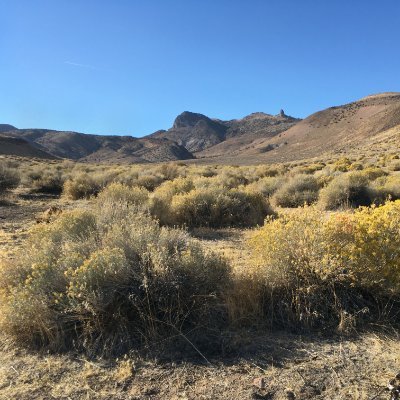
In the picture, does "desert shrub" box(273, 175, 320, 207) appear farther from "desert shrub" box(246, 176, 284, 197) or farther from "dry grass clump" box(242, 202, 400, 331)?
"dry grass clump" box(242, 202, 400, 331)

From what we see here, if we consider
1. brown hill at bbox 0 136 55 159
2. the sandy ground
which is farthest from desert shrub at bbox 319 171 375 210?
brown hill at bbox 0 136 55 159

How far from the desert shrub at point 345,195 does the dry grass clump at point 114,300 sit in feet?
29.9

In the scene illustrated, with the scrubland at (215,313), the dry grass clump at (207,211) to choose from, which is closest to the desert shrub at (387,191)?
the dry grass clump at (207,211)

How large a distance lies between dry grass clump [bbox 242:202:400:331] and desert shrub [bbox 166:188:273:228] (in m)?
5.68

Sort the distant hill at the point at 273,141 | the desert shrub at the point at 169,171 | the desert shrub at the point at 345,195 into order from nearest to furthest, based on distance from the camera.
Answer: the desert shrub at the point at 345,195, the desert shrub at the point at 169,171, the distant hill at the point at 273,141

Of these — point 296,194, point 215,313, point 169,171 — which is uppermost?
point 169,171

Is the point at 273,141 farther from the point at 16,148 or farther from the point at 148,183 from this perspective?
the point at 148,183

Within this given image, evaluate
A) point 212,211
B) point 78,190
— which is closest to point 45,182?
point 78,190

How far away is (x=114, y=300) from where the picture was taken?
4.43 meters

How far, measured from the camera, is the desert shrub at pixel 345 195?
43.0ft

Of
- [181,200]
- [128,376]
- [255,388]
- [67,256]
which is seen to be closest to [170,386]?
[128,376]

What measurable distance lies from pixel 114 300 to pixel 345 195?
1059 cm

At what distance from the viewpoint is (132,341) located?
13.7 ft

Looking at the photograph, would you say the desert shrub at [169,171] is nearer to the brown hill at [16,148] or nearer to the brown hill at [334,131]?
the brown hill at [334,131]
